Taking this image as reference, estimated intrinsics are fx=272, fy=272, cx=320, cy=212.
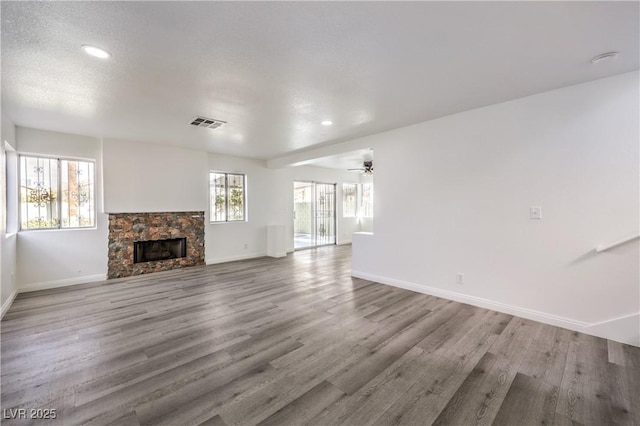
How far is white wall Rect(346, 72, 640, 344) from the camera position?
106 inches

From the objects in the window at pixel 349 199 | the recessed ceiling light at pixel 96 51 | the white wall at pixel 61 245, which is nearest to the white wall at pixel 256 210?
the window at pixel 349 199

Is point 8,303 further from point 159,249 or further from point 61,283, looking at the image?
point 159,249

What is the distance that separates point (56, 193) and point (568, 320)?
306 inches

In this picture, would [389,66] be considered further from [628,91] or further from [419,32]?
[628,91]

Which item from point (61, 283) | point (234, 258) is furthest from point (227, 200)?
point (61, 283)

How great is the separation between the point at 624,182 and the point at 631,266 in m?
0.82

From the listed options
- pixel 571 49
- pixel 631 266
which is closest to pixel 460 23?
pixel 571 49

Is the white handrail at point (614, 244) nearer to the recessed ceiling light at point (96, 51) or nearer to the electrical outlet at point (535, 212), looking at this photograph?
the electrical outlet at point (535, 212)

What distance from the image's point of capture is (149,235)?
18.4 feet

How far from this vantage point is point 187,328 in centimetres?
304

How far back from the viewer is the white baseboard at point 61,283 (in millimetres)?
4400

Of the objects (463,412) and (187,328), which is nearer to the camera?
(463,412)

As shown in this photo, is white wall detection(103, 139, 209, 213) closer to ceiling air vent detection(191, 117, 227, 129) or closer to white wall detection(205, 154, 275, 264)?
white wall detection(205, 154, 275, 264)

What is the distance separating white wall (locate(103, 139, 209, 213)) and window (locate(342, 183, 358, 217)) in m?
4.85
